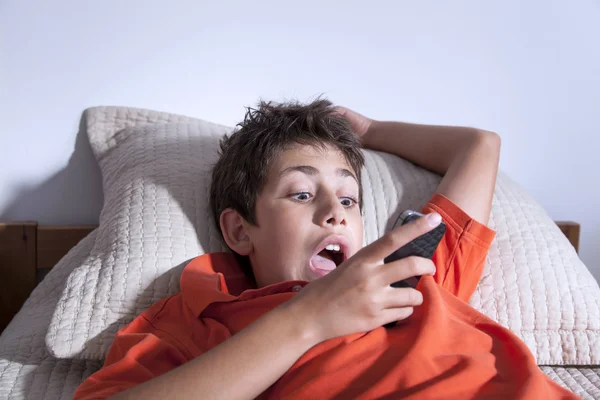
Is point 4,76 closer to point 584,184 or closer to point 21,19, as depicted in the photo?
point 21,19

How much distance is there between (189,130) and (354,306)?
0.70 metres

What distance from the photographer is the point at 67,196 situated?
1465mm

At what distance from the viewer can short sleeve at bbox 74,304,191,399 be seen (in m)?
0.82

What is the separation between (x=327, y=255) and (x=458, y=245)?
0.24m

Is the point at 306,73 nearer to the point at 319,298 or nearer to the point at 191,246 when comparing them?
the point at 191,246

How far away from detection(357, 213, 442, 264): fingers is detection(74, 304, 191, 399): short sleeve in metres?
0.34

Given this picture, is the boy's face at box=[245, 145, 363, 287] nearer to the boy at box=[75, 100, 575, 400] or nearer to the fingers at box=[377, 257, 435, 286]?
the boy at box=[75, 100, 575, 400]

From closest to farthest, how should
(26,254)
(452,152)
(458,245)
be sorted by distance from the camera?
(458,245) < (452,152) < (26,254)

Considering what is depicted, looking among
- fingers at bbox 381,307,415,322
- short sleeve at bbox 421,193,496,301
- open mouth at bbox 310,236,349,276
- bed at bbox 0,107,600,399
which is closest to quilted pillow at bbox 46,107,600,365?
bed at bbox 0,107,600,399

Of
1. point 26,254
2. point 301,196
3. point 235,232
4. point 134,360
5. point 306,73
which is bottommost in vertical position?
point 26,254

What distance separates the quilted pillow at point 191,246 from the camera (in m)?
1.02

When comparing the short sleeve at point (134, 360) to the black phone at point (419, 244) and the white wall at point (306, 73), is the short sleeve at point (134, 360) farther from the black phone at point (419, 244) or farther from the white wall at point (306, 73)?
the white wall at point (306, 73)

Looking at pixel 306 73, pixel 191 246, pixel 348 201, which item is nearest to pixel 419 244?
pixel 348 201

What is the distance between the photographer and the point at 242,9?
1.47 m
